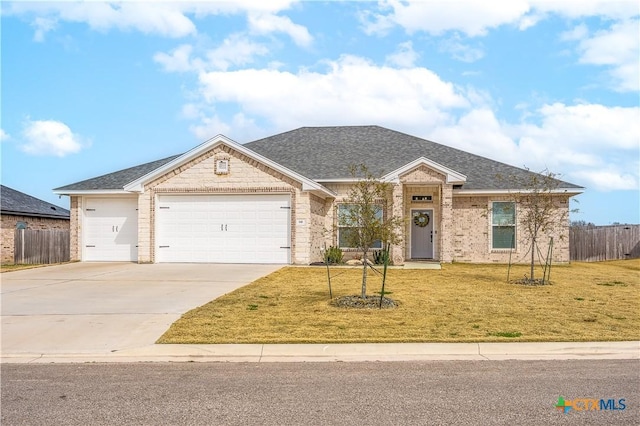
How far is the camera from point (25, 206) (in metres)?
28.2

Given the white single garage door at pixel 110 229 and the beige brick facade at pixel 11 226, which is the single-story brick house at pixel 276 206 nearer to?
the white single garage door at pixel 110 229

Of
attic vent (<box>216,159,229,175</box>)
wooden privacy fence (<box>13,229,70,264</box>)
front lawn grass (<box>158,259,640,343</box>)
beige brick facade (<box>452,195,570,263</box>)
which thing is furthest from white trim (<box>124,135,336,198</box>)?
beige brick facade (<box>452,195,570,263</box>)

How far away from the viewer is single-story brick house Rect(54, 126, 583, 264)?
21234mm

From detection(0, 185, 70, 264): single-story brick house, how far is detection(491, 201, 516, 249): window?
21134 mm

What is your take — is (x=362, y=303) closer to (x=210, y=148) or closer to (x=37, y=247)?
(x=210, y=148)

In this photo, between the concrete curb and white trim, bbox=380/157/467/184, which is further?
white trim, bbox=380/157/467/184

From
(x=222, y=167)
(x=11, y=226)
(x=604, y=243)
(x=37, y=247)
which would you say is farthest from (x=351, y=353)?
(x=604, y=243)

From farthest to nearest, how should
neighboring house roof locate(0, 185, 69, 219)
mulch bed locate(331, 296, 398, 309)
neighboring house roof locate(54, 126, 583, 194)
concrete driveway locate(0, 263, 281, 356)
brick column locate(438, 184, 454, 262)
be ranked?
neighboring house roof locate(0, 185, 69, 219)
neighboring house roof locate(54, 126, 583, 194)
brick column locate(438, 184, 454, 262)
mulch bed locate(331, 296, 398, 309)
concrete driveway locate(0, 263, 281, 356)

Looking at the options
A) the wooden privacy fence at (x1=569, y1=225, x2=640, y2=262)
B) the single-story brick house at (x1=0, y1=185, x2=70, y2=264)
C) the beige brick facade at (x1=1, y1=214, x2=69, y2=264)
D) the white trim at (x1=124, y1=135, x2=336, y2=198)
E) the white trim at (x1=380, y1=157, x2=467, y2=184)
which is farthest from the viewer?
the wooden privacy fence at (x1=569, y1=225, x2=640, y2=262)

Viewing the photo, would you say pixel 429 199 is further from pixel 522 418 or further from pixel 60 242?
pixel 522 418

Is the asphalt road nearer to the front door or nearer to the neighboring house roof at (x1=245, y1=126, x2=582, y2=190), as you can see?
the neighboring house roof at (x1=245, y1=126, x2=582, y2=190)

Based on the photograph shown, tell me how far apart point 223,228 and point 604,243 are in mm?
21171

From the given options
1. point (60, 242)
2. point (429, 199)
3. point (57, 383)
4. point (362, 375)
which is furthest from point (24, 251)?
point (362, 375)

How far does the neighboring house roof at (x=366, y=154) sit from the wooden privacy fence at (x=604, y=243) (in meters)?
7.13
